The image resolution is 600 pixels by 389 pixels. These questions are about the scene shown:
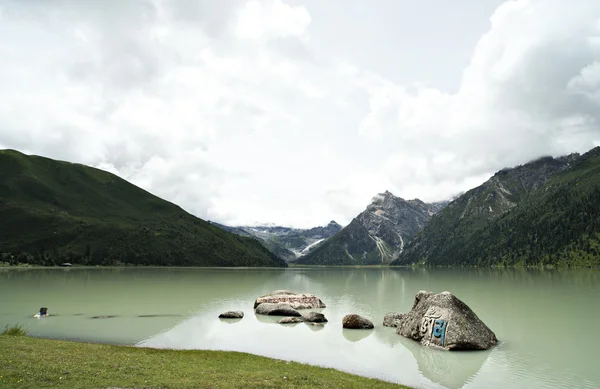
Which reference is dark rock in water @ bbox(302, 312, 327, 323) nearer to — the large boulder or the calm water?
the calm water

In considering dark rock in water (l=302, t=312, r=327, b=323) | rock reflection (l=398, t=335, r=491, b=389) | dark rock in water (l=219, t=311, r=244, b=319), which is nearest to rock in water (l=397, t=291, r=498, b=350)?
rock reflection (l=398, t=335, r=491, b=389)

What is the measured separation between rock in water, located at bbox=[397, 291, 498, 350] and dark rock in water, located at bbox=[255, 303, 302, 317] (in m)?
A: 21.8

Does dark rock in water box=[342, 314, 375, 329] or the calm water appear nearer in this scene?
the calm water

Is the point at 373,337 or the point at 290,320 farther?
the point at 290,320

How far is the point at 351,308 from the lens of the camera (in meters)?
67.4

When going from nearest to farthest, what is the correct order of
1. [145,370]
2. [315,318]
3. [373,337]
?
[145,370] → [373,337] → [315,318]

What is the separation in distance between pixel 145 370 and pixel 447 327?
28.5 m

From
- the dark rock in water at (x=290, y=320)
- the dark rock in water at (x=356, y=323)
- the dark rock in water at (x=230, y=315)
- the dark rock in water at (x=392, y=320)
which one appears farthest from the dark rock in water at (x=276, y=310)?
the dark rock in water at (x=392, y=320)

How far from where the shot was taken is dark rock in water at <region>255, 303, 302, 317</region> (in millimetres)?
59931

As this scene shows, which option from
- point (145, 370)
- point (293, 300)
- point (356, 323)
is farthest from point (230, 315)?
point (145, 370)

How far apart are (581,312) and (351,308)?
36.2 meters

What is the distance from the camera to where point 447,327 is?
1479 inches

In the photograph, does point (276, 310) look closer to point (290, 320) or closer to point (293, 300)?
point (290, 320)

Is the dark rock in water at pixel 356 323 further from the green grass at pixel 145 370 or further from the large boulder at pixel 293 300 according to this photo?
the large boulder at pixel 293 300
